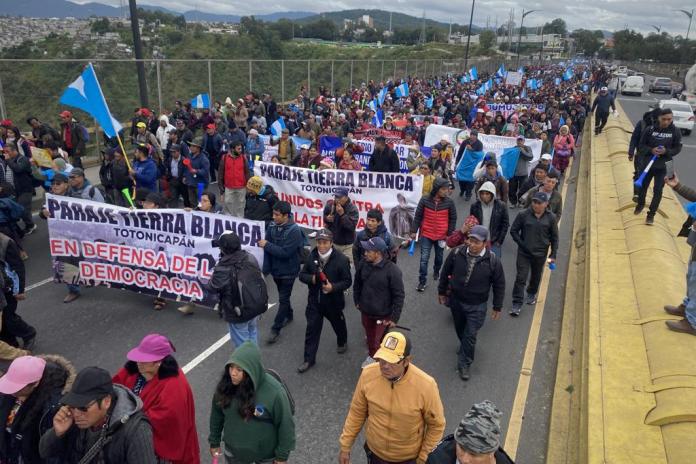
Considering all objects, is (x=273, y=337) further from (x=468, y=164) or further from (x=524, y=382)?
(x=468, y=164)

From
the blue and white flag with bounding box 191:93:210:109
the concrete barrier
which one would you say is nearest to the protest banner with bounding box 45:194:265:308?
the concrete barrier

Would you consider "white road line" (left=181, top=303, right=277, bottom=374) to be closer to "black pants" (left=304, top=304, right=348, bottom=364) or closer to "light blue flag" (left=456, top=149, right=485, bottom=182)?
"black pants" (left=304, top=304, right=348, bottom=364)

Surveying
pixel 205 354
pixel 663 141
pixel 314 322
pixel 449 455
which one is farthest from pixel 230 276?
pixel 663 141

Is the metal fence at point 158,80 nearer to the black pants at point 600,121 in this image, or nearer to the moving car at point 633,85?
the black pants at point 600,121

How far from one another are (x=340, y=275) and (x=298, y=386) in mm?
1255

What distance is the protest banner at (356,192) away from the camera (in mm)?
8852

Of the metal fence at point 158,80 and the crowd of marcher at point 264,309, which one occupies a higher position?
the metal fence at point 158,80

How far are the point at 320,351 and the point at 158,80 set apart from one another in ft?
40.8

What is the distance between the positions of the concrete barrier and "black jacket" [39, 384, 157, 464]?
10.6ft

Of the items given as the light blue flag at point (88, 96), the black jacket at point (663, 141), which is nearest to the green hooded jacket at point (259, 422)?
the light blue flag at point (88, 96)

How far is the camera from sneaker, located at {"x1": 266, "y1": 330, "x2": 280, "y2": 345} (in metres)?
5.91

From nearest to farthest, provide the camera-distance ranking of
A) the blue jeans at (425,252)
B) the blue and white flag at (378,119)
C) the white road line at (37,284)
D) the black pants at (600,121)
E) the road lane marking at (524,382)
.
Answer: the road lane marking at (524,382) < the white road line at (37,284) < the blue jeans at (425,252) < the blue and white flag at (378,119) < the black pants at (600,121)

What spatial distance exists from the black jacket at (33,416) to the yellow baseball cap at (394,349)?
1971 millimetres

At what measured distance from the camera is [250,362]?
2.89 m
